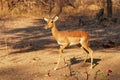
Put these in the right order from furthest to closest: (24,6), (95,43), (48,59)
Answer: (24,6) < (95,43) < (48,59)

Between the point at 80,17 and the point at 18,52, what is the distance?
838 centimetres

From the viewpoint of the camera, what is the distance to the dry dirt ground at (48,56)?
849 cm

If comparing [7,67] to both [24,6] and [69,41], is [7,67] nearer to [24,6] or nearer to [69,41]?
[69,41]

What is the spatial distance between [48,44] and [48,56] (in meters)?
2.58

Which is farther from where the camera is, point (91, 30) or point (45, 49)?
point (91, 30)

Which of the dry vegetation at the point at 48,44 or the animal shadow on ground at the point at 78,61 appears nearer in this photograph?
the dry vegetation at the point at 48,44

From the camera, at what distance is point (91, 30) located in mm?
16531

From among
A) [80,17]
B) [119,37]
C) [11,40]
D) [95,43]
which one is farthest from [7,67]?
[80,17]

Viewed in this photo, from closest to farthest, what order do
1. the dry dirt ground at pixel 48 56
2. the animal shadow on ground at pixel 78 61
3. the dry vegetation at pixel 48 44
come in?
1. the dry dirt ground at pixel 48 56
2. the dry vegetation at pixel 48 44
3. the animal shadow on ground at pixel 78 61

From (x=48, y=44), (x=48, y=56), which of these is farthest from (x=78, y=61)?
(x=48, y=44)

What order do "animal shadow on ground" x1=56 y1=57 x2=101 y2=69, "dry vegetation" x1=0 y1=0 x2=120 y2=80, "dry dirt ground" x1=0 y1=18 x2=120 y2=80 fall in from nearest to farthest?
1. "dry dirt ground" x1=0 y1=18 x2=120 y2=80
2. "dry vegetation" x1=0 y1=0 x2=120 y2=80
3. "animal shadow on ground" x1=56 y1=57 x2=101 y2=69

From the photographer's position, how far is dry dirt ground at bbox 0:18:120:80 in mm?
8485

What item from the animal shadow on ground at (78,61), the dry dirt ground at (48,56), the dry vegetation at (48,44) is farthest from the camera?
the animal shadow on ground at (78,61)

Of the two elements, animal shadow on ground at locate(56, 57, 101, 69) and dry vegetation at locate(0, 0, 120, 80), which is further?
animal shadow on ground at locate(56, 57, 101, 69)
